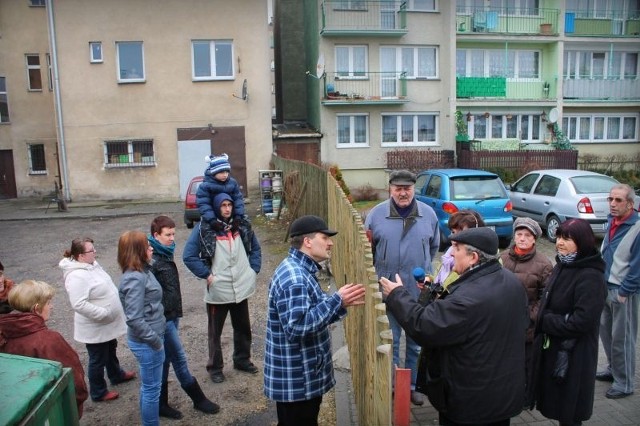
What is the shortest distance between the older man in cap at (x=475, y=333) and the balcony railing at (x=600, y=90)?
84.2ft

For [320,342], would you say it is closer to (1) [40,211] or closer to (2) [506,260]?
(2) [506,260]

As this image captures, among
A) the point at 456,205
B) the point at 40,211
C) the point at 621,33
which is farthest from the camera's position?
the point at 621,33

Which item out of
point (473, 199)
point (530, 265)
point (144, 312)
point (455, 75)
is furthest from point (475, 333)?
point (455, 75)

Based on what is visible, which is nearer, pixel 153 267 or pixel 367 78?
pixel 153 267

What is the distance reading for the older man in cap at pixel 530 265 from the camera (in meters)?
3.98

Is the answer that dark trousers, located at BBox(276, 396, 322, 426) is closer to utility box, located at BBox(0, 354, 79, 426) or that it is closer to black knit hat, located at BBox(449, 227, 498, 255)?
utility box, located at BBox(0, 354, 79, 426)

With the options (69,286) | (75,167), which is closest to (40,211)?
(75,167)

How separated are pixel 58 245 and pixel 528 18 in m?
22.4

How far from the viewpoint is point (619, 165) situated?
78.8 ft

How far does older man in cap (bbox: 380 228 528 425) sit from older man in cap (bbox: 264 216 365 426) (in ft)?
1.40

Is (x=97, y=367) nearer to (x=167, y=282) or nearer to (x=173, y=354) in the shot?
(x=173, y=354)

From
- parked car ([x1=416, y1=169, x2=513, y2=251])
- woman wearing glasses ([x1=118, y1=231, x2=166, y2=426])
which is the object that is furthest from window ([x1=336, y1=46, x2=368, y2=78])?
woman wearing glasses ([x1=118, y1=231, x2=166, y2=426])

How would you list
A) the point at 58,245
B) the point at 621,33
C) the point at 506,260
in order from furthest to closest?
the point at 621,33, the point at 58,245, the point at 506,260

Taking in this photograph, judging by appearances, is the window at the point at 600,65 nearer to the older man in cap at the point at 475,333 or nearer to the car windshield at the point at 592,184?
the car windshield at the point at 592,184
